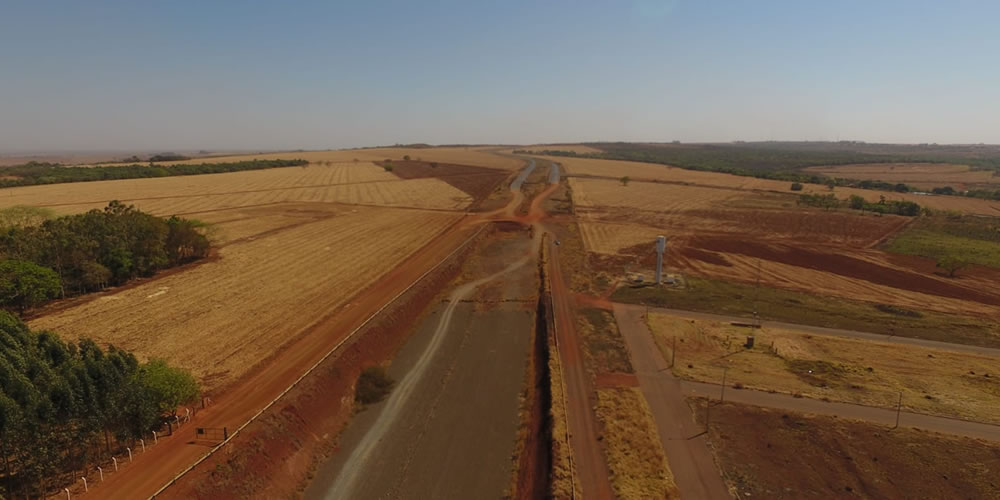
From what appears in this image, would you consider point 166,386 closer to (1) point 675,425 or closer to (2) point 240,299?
(2) point 240,299

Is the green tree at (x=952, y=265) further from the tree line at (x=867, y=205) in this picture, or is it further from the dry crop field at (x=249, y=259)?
the dry crop field at (x=249, y=259)

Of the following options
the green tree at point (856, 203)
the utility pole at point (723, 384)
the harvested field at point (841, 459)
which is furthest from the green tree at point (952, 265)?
the green tree at point (856, 203)

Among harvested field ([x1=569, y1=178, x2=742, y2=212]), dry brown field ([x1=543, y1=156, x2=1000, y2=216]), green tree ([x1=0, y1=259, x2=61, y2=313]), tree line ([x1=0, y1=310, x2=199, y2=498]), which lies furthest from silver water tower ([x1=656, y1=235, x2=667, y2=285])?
dry brown field ([x1=543, y1=156, x2=1000, y2=216])

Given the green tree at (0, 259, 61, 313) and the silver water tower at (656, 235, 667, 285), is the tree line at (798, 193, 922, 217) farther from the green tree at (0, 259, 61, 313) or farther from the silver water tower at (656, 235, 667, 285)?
the green tree at (0, 259, 61, 313)

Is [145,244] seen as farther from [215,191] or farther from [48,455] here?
[215,191]

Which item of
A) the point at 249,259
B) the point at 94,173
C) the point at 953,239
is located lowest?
the point at 953,239

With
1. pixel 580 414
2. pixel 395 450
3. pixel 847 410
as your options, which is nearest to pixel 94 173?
pixel 395 450

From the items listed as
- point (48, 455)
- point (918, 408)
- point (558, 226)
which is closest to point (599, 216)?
point (558, 226)
